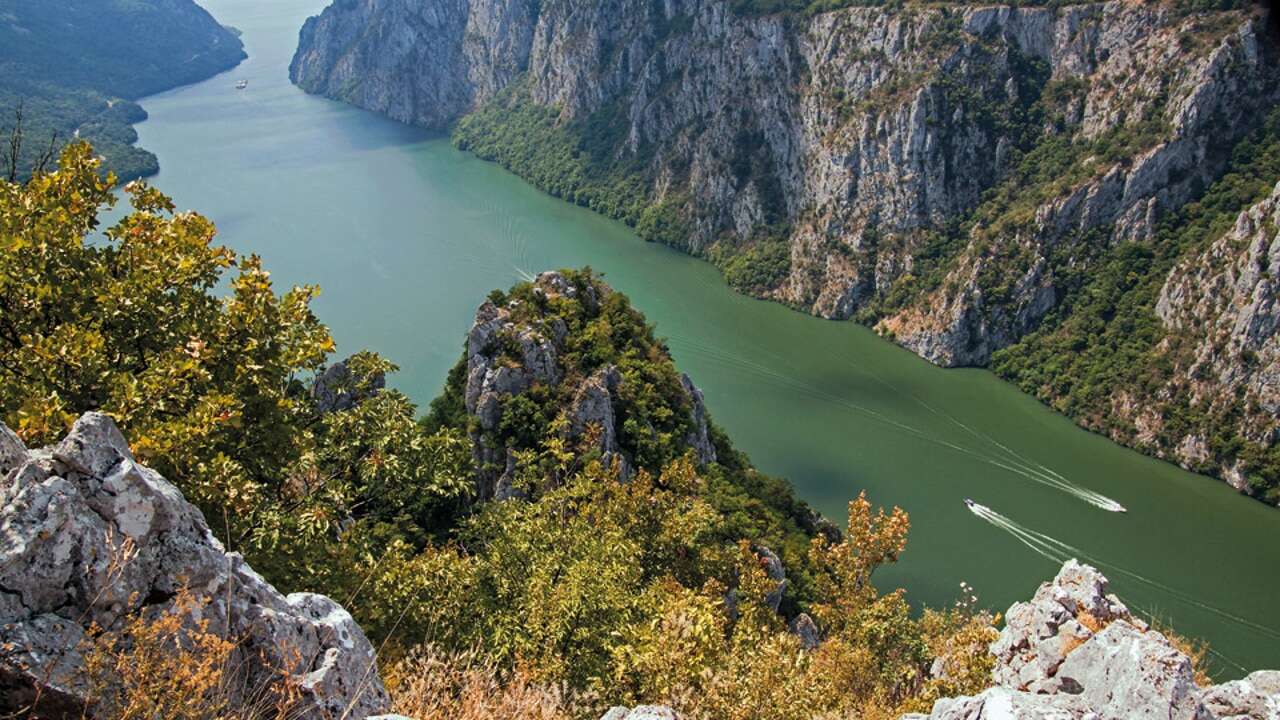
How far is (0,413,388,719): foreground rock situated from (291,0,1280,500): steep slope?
47.5 m

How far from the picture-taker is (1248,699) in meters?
7.81

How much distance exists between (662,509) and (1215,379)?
4322cm

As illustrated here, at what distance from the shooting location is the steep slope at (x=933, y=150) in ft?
170

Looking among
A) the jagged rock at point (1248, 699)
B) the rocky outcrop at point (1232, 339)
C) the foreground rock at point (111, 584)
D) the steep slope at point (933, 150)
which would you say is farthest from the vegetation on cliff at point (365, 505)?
the steep slope at point (933, 150)

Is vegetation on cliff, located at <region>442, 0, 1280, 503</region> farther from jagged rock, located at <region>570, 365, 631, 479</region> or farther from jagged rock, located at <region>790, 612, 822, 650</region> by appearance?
jagged rock, located at <region>570, 365, 631, 479</region>

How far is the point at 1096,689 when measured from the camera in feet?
28.0

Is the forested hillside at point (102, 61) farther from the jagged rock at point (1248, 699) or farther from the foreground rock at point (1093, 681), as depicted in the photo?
the jagged rock at point (1248, 699)

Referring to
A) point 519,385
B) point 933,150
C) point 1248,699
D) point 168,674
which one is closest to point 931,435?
point 933,150

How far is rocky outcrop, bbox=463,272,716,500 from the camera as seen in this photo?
2184cm

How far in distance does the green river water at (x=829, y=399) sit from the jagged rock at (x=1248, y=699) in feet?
78.7

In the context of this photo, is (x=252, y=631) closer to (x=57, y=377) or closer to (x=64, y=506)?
(x=64, y=506)

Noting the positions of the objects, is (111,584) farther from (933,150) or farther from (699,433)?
(933,150)

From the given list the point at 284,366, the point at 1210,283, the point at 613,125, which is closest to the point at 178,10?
the point at 613,125

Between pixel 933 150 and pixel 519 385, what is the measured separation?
49.4 m
